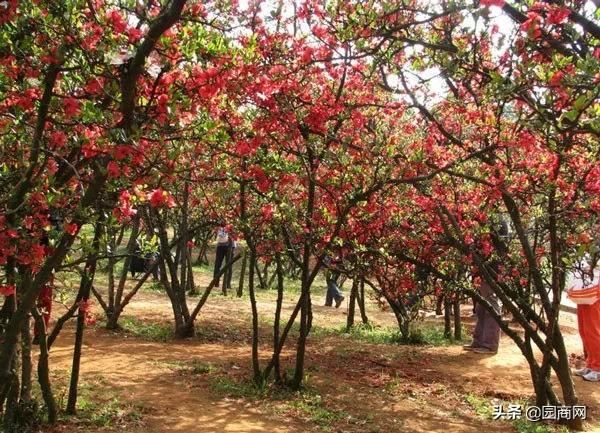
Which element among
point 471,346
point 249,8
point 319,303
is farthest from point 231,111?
point 319,303

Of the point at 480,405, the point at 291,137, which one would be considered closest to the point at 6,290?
the point at 291,137

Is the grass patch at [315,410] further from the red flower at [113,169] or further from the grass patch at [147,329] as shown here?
the grass patch at [147,329]

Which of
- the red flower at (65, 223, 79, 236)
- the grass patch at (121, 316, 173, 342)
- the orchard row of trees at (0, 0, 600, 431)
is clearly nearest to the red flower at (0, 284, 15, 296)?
the orchard row of trees at (0, 0, 600, 431)

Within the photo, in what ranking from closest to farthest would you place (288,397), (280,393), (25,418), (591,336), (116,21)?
(116,21)
(25,418)
(288,397)
(280,393)
(591,336)

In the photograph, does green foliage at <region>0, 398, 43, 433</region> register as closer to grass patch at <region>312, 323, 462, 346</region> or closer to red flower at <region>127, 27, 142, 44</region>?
red flower at <region>127, 27, 142, 44</region>

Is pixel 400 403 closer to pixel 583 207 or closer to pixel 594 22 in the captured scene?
pixel 583 207

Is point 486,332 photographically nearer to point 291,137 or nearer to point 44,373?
point 291,137

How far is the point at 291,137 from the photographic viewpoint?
6.38m

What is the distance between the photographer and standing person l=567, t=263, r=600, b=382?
831cm

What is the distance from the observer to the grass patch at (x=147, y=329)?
1005 cm

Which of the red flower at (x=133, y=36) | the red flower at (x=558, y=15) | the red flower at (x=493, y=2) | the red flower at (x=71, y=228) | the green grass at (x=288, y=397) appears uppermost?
the red flower at (x=493, y=2)

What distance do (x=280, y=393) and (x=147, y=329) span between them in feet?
14.1

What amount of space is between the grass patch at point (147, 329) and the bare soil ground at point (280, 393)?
0.06m

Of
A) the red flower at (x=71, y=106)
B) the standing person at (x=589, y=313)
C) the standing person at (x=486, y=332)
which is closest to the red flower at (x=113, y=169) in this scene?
the red flower at (x=71, y=106)
